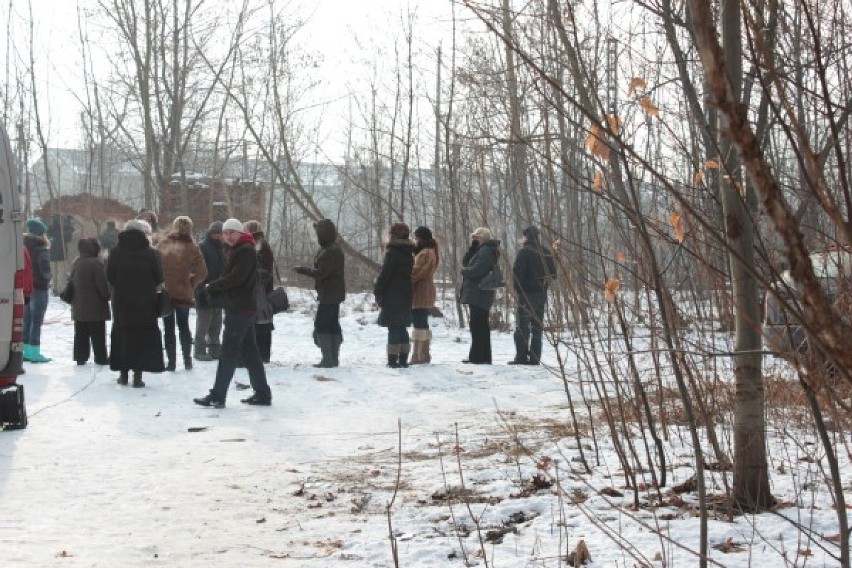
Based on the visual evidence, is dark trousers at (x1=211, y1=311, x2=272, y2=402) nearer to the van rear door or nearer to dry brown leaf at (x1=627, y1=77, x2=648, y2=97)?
the van rear door

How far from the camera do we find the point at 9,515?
18.9ft

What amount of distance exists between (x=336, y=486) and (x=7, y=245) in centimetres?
330

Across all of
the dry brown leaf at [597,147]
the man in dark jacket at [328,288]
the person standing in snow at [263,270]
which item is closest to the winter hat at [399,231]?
the man in dark jacket at [328,288]

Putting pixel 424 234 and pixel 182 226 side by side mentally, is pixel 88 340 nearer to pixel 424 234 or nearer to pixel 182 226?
pixel 182 226

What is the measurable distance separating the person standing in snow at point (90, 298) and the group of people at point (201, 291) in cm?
1

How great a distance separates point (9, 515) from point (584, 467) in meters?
3.25

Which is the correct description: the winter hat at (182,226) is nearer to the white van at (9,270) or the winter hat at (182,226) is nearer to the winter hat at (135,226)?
the winter hat at (135,226)

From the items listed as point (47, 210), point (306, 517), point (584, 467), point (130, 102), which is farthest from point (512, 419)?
point (47, 210)

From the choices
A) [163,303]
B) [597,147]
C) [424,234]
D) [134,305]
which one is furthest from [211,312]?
[597,147]

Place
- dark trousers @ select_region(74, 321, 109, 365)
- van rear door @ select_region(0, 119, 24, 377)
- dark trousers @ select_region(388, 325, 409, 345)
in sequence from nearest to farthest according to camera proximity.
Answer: van rear door @ select_region(0, 119, 24, 377), dark trousers @ select_region(74, 321, 109, 365), dark trousers @ select_region(388, 325, 409, 345)

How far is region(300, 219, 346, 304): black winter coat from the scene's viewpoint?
13.2m

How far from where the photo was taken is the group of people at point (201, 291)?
37.7 ft

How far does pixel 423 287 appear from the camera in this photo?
1379cm

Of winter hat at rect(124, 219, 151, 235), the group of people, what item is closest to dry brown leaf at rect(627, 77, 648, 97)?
the group of people
